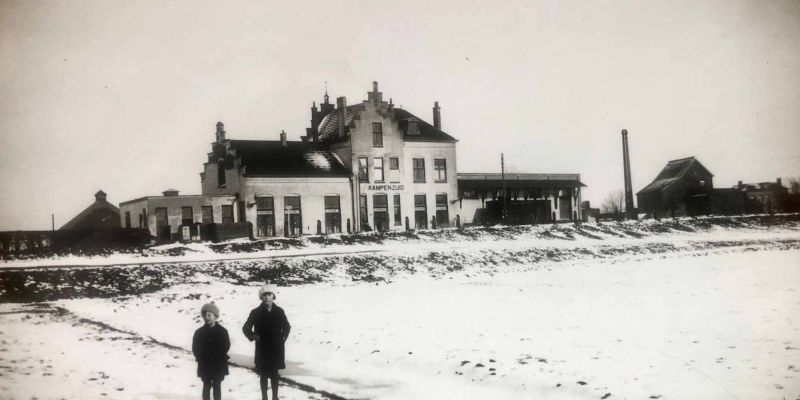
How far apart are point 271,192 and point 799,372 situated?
27.3 metres

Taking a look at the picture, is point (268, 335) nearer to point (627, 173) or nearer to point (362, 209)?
point (362, 209)

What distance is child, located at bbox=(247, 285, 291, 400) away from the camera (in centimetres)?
681

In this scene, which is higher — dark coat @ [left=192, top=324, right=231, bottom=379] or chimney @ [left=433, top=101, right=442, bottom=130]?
chimney @ [left=433, top=101, right=442, bottom=130]

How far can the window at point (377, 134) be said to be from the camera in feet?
117

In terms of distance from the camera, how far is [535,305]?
13.1 meters

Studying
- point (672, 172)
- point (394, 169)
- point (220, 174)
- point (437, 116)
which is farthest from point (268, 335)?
point (672, 172)

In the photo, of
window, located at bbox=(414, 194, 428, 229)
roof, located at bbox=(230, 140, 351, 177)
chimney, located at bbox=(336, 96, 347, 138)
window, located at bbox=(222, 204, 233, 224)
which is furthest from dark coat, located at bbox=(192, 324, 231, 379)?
window, located at bbox=(414, 194, 428, 229)

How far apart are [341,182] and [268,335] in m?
27.6

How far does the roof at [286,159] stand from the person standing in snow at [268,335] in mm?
25376

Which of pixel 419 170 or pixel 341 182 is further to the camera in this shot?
pixel 419 170

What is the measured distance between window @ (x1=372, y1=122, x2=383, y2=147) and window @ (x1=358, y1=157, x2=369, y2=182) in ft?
3.30

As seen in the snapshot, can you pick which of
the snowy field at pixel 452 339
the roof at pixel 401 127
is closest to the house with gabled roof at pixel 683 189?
the roof at pixel 401 127

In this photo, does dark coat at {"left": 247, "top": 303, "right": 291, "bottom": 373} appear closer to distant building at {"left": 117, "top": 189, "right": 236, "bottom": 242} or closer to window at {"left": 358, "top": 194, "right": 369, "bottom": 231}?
distant building at {"left": 117, "top": 189, "right": 236, "bottom": 242}

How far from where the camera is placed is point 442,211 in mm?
37750
